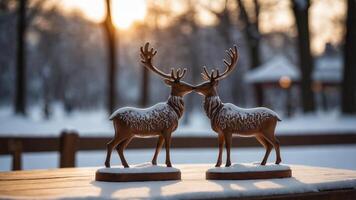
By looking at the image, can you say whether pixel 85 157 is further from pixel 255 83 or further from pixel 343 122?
pixel 255 83

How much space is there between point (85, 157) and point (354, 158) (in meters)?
4.85

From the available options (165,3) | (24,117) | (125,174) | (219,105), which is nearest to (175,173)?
(125,174)

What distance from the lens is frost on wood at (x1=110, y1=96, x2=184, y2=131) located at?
3.40 metres

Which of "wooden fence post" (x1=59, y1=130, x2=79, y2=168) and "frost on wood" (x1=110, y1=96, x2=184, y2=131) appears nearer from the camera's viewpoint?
"frost on wood" (x1=110, y1=96, x2=184, y2=131)

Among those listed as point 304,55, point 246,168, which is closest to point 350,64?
point 304,55

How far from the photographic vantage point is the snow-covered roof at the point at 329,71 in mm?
29875

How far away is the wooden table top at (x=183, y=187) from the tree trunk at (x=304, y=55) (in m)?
12.3

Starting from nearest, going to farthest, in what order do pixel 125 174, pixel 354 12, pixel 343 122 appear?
pixel 125 174
pixel 343 122
pixel 354 12

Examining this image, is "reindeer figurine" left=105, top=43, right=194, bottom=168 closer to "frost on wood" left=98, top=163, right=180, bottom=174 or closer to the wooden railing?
"frost on wood" left=98, top=163, right=180, bottom=174

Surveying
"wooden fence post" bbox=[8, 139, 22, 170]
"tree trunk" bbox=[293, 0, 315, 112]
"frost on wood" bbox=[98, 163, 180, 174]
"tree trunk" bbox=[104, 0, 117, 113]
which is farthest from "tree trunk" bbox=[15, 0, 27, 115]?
"frost on wood" bbox=[98, 163, 180, 174]

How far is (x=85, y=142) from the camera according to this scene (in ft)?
22.9

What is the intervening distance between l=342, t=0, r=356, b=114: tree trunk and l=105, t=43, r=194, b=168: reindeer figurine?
36.1 ft

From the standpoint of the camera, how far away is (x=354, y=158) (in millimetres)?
9867

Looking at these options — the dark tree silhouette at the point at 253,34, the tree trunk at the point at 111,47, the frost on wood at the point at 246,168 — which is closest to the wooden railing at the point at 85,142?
the frost on wood at the point at 246,168
